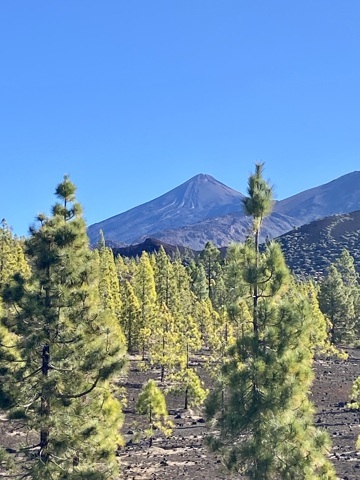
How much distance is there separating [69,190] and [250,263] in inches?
217

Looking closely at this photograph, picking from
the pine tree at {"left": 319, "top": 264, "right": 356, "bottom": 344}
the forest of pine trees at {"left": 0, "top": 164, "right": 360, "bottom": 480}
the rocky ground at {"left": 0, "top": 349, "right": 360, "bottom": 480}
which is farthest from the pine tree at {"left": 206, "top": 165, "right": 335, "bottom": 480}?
the pine tree at {"left": 319, "top": 264, "right": 356, "bottom": 344}

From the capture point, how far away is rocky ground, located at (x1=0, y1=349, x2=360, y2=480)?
2464 centimetres

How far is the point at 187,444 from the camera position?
29.8 metres

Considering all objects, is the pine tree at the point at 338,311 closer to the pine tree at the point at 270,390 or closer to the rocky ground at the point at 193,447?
the rocky ground at the point at 193,447

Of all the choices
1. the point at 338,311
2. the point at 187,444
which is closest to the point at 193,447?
the point at 187,444

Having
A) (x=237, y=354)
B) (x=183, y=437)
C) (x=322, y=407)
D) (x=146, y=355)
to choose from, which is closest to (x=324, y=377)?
(x=322, y=407)

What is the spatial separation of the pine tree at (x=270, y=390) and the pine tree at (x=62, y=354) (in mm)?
3064

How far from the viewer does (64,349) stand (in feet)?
46.5

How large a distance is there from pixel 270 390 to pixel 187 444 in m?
18.1

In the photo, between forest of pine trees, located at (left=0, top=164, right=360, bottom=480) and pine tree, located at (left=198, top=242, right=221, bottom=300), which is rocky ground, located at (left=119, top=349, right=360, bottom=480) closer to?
forest of pine trees, located at (left=0, top=164, right=360, bottom=480)

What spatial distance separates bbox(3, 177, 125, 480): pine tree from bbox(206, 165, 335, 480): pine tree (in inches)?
121

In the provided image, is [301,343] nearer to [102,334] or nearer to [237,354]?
[237,354]

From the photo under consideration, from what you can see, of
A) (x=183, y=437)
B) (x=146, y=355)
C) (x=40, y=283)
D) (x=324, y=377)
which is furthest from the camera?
(x=146, y=355)

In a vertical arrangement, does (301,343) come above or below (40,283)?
below
